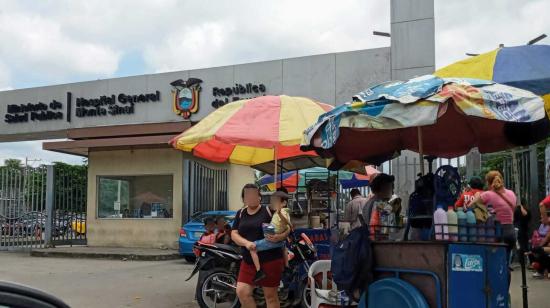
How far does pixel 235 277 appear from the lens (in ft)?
24.8

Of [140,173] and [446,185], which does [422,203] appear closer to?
[446,185]

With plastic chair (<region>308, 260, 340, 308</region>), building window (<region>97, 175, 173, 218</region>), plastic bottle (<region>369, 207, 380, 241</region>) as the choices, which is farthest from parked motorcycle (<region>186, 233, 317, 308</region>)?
building window (<region>97, 175, 173, 218</region>)

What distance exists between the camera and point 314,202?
8891 millimetres

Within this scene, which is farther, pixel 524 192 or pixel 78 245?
pixel 78 245

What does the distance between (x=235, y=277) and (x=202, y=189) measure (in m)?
10.7

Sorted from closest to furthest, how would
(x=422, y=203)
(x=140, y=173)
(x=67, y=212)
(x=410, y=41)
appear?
(x=422, y=203), (x=410, y=41), (x=140, y=173), (x=67, y=212)

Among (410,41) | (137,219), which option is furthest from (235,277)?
(137,219)

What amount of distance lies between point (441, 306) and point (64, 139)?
17129 millimetres

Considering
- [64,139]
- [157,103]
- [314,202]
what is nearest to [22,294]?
[314,202]

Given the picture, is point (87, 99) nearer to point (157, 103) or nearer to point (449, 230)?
point (157, 103)

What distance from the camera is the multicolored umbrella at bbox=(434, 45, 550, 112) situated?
19.8 ft

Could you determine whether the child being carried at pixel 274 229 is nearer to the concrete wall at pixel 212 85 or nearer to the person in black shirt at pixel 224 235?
the person in black shirt at pixel 224 235

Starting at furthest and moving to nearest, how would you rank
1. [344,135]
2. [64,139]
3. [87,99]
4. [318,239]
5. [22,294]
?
[64,139], [87,99], [318,239], [344,135], [22,294]

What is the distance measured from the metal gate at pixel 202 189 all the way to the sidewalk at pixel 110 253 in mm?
1574
